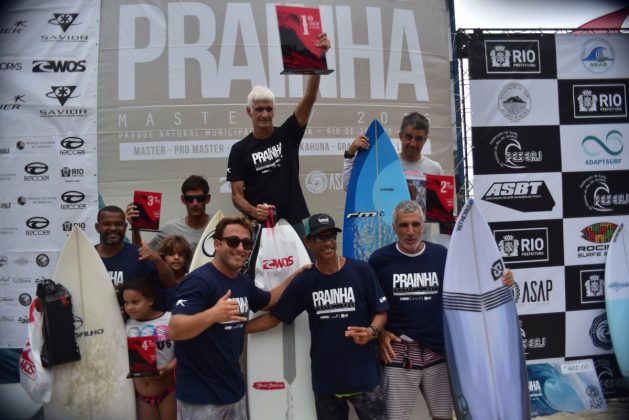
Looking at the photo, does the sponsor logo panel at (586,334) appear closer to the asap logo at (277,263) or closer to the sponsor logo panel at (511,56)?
the sponsor logo panel at (511,56)

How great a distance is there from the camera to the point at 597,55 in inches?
173

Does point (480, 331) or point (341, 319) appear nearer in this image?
point (341, 319)

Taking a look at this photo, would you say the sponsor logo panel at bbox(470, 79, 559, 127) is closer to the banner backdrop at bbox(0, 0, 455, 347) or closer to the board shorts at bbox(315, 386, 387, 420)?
the banner backdrop at bbox(0, 0, 455, 347)

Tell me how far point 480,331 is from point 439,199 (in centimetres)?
89

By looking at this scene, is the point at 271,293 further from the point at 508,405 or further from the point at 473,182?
A: the point at 473,182

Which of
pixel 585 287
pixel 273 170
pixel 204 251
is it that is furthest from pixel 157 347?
pixel 585 287

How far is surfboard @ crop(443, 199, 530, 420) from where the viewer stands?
2697 millimetres

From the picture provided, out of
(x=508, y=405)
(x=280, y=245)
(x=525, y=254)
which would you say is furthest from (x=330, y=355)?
(x=525, y=254)

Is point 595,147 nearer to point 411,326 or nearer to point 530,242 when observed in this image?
point 530,242

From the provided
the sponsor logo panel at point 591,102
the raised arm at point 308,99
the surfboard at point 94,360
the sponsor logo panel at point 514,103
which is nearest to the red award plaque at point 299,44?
the raised arm at point 308,99

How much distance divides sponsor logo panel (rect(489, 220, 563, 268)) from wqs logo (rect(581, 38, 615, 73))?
136cm

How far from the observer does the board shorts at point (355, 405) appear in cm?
245

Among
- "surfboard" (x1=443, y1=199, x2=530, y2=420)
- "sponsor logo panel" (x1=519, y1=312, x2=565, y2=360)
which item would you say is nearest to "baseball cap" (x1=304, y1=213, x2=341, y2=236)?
"surfboard" (x1=443, y1=199, x2=530, y2=420)

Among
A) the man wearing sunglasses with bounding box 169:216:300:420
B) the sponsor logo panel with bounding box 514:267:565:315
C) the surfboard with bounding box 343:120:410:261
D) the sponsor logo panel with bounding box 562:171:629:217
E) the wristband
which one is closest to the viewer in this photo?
the man wearing sunglasses with bounding box 169:216:300:420
